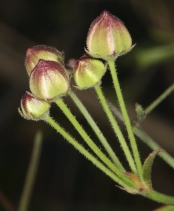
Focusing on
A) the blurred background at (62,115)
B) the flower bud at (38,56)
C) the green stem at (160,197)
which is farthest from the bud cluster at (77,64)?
the blurred background at (62,115)

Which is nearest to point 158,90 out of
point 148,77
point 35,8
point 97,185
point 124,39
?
point 148,77

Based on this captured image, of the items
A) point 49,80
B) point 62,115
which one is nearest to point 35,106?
point 49,80

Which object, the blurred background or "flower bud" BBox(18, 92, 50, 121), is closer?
"flower bud" BBox(18, 92, 50, 121)

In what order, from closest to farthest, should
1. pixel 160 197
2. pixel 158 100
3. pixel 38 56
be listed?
pixel 160 197, pixel 38 56, pixel 158 100

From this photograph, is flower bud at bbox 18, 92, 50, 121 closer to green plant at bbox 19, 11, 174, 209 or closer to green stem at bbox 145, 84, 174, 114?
green plant at bbox 19, 11, 174, 209

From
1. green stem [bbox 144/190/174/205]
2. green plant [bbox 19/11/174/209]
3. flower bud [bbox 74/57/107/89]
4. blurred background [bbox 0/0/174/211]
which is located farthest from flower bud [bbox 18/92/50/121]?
blurred background [bbox 0/0/174/211]

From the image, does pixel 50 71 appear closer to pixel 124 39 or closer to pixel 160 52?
pixel 124 39

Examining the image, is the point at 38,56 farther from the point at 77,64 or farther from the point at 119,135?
the point at 119,135

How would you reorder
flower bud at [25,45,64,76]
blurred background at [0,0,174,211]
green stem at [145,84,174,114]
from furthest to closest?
1. blurred background at [0,0,174,211]
2. green stem at [145,84,174,114]
3. flower bud at [25,45,64,76]

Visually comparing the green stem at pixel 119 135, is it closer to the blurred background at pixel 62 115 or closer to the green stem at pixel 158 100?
the green stem at pixel 158 100
